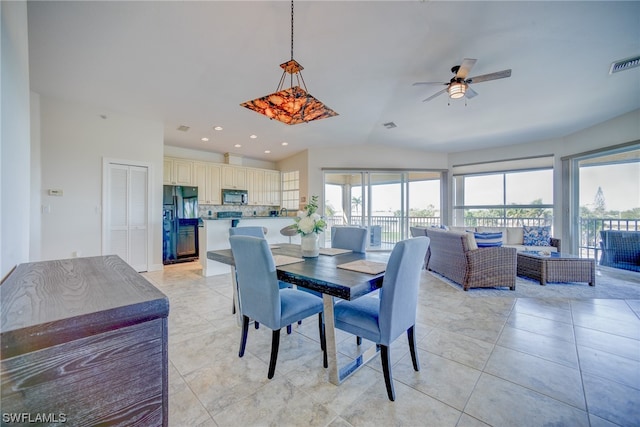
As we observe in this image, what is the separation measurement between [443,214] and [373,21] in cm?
535

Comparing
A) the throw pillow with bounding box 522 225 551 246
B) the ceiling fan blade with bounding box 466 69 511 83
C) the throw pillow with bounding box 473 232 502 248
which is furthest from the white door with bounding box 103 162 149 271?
the throw pillow with bounding box 522 225 551 246

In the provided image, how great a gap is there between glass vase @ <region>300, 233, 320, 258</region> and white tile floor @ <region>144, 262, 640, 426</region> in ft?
2.51

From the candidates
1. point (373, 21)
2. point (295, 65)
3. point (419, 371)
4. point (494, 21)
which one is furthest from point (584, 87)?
point (419, 371)

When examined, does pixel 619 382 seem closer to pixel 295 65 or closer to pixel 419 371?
pixel 419 371

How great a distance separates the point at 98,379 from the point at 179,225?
5.27 metres

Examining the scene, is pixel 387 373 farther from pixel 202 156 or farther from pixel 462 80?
pixel 202 156

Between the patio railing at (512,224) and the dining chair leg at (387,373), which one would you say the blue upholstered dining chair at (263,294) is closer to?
the dining chair leg at (387,373)

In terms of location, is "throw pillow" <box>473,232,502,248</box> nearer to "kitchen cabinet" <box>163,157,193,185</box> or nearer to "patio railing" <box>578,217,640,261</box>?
"patio railing" <box>578,217,640,261</box>

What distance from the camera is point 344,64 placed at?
2977mm

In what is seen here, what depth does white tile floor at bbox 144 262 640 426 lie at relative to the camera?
4.65 ft

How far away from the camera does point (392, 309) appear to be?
152 centimetres

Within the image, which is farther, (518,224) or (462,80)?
(518,224)

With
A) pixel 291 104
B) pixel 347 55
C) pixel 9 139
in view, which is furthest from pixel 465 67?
pixel 9 139

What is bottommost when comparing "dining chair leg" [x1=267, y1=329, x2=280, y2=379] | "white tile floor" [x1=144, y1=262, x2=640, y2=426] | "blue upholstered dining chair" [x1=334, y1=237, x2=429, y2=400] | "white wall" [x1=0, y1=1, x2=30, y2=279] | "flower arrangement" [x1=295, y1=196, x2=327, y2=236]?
"white tile floor" [x1=144, y1=262, x2=640, y2=426]
